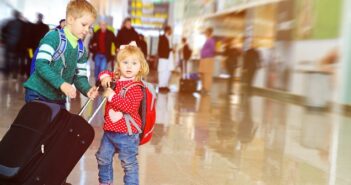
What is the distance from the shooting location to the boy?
3.89 m

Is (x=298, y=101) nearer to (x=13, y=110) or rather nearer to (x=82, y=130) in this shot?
(x=13, y=110)

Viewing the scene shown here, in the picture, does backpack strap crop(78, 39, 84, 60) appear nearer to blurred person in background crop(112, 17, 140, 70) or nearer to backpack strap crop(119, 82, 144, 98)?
backpack strap crop(119, 82, 144, 98)

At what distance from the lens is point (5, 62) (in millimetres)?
21750

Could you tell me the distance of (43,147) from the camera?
3.66 metres

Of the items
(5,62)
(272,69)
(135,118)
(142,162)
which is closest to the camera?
(135,118)

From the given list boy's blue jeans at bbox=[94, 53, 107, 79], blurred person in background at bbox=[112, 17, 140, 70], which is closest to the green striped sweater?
blurred person in background at bbox=[112, 17, 140, 70]

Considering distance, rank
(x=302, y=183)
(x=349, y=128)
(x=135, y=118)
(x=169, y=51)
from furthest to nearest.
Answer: (x=169, y=51)
(x=349, y=128)
(x=302, y=183)
(x=135, y=118)

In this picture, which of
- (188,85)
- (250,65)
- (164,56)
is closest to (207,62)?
(188,85)

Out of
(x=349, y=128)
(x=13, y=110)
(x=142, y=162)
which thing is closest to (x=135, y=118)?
(x=142, y=162)

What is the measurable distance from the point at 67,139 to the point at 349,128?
7857mm

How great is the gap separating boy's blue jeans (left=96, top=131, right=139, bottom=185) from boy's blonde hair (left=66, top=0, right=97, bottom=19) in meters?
0.78

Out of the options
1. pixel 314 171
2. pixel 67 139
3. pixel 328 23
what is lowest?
pixel 314 171

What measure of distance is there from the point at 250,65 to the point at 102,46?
6.60 m

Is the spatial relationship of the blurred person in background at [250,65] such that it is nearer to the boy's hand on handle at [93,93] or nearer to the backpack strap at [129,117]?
the backpack strap at [129,117]
